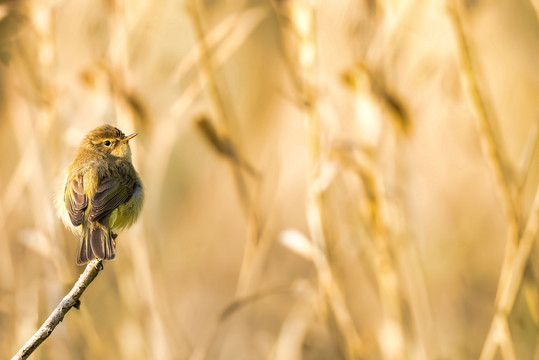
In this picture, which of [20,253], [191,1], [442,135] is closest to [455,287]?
[442,135]

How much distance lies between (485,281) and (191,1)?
2.53 meters

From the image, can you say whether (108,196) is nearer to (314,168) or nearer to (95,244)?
(95,244)

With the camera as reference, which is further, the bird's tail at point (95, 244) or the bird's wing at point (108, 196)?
the bird's wing at point (108, 196)

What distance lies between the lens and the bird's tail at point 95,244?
1.83 metres

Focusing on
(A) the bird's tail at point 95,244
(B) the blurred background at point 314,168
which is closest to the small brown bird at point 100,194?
(A) the bird's tail at point 95,244

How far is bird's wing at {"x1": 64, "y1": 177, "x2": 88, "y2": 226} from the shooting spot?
2168 mm

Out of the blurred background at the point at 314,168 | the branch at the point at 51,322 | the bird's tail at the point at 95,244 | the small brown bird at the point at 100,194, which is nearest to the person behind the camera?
the branch at the point at 51,322

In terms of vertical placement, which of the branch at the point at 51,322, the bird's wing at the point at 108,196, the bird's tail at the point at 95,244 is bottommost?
the branch at the point at 51,322

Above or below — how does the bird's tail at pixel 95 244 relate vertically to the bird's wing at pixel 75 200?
below

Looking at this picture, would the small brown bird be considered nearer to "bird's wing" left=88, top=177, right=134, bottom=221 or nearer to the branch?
"bird's wing" left=88, top=177, right=134, bottom=221

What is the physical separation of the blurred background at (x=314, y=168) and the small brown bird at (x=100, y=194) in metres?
0.20

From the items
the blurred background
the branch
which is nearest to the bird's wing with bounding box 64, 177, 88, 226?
the blurred background

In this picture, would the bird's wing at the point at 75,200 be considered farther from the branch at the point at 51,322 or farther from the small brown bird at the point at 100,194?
the branch at the point at 51,322

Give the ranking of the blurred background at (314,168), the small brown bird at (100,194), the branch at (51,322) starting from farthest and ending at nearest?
the blurred background at (314,168) < the small brown bird at (100,194) < the branch at (51,322)
